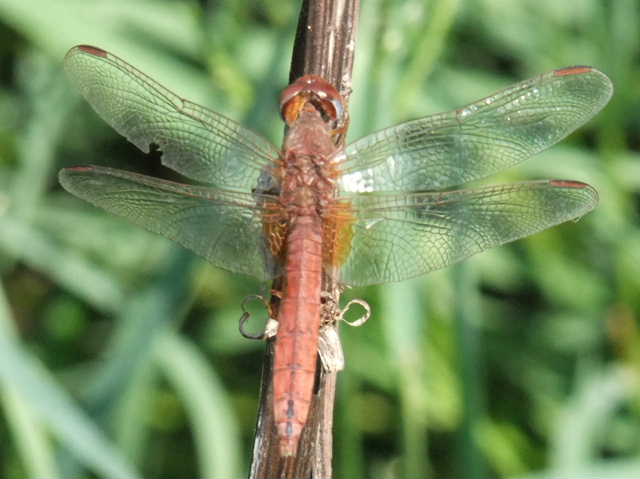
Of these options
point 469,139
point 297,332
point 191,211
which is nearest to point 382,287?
point 469,139

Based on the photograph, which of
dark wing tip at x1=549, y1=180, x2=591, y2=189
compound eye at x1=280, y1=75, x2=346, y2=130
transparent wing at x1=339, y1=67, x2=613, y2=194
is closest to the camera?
compound eye at x1=280, y1=75, x2=346, y2=130

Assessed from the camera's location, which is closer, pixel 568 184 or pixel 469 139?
pixel 568 184

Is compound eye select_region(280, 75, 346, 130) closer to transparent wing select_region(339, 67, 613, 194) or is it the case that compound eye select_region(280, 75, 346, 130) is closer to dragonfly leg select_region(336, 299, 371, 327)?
transparent wing select_region(339, 67, 613, 194)

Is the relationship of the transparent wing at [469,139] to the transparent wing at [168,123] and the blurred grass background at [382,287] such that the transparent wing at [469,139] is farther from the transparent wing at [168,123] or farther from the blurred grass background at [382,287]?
the blurred grass background at [382,287]

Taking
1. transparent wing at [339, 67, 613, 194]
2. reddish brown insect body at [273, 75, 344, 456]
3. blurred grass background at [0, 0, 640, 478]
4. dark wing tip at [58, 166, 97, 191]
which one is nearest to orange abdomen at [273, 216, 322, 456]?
reddish brown insect body at [273, 75, 344, 456]

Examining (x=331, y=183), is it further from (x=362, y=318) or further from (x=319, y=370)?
(x=319, y=370)

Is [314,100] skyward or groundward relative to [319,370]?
skyward

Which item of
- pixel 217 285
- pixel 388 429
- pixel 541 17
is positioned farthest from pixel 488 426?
pixel 541 17
